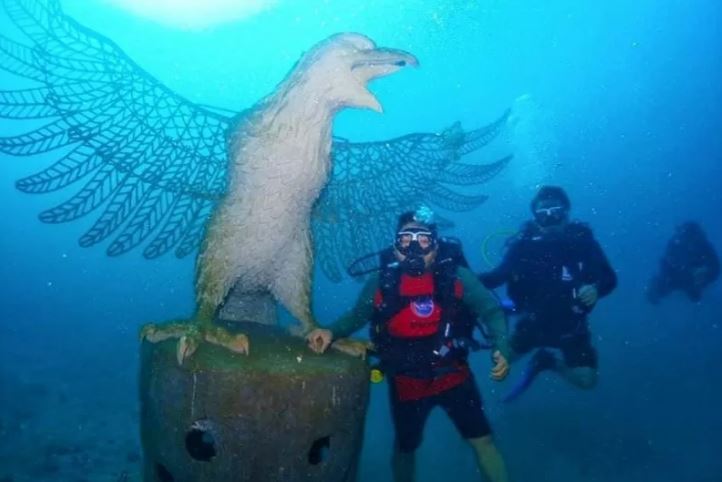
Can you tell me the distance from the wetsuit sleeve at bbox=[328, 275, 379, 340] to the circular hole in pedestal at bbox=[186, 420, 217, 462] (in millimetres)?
1463

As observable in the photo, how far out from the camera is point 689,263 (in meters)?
12.9

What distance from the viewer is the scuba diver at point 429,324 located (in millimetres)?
4738

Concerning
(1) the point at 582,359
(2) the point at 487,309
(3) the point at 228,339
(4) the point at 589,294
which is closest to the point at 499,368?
(2) the point at 487,309

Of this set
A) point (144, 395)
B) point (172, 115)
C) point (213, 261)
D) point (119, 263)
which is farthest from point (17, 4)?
point (119, 263)

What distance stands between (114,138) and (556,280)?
5.31 metres

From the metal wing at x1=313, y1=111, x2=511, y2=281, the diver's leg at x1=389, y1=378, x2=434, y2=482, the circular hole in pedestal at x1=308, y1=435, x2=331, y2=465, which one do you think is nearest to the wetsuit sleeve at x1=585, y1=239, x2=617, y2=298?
the metal wing at x1=313, y1=111, x2=511, y2=281

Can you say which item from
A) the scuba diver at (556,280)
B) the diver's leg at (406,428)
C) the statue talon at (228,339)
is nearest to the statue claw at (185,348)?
the statue talon at (228,339)

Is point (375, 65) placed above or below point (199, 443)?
above

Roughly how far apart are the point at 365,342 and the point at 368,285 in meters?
1.16

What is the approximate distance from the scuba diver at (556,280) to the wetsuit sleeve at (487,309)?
1772 mm

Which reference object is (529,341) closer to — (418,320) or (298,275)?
(418,320)

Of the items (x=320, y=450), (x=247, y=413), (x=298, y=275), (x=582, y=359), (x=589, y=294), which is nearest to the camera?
(x=247, y=413)

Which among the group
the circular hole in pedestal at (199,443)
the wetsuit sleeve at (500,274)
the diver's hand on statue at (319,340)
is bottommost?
the circular hole in pedestal at (199,443)

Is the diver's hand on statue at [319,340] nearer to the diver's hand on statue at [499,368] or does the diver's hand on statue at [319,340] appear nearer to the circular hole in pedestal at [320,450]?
the circular hole in pedestal at [320,450]
